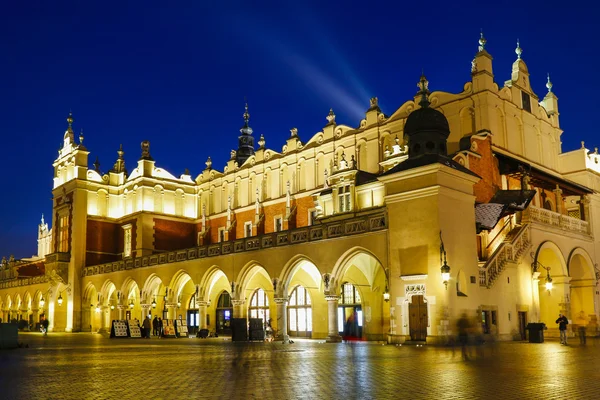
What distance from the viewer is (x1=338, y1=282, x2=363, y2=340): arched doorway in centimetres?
3534

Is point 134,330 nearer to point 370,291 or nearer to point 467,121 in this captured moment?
point 370,291

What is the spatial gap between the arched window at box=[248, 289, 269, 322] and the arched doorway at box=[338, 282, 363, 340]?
693cm

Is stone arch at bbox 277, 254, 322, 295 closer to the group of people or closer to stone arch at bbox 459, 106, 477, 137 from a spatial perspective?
the group of people

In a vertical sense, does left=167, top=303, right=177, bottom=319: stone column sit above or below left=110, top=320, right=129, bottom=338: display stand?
above

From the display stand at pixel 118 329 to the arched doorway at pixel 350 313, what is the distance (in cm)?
1223

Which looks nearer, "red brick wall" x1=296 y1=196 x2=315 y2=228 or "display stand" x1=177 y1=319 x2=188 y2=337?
"display stand" x1=177 y1=319 x2=188 y2=337

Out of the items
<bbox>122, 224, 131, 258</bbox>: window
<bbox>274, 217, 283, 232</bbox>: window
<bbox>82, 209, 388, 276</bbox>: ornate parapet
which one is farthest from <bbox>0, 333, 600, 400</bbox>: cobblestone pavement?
<bbox>122, 224, 131, 258</bbox>: window

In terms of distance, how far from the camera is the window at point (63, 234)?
53.9 metres

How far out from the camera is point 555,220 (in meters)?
33.8

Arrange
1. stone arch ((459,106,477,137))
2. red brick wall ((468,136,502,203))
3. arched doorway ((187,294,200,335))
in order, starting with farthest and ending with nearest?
arched doorway ((187,294,200,335))
stone arch ((459,106,477,137))
red brick wall ((468,136,502,203))

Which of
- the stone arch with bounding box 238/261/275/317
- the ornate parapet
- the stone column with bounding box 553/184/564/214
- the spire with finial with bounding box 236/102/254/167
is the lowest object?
the stone arch with bounding box 238/261/275/317

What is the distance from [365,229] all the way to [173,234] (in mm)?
27122

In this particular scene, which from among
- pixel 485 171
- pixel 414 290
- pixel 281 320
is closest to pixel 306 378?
pixel 414 290

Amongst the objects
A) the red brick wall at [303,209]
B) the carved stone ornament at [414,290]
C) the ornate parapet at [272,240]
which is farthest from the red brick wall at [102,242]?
the carved stone ornament at [414,290]
